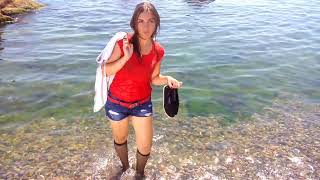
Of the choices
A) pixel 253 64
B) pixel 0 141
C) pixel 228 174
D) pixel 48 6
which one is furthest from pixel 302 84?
pixel 48 6

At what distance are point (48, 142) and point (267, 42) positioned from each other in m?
11.1

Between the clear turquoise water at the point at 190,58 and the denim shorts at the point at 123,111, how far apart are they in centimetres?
409

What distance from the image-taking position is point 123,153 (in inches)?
285

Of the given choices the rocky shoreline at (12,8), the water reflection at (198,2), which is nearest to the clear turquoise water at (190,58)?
the rocky shoreline at (12,8)

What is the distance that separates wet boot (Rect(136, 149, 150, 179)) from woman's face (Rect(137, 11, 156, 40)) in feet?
7.31

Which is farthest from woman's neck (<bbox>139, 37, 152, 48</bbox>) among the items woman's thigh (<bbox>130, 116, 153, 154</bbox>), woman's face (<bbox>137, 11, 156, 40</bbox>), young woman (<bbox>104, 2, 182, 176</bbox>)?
woman's thigh (<bbox>130, 116, 153, 154</bbox>)

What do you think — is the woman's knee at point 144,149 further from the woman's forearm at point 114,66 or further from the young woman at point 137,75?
the woman's forearm at point 114,66

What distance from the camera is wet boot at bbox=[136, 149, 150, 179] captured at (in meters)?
7.04

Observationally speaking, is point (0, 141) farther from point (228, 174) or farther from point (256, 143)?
point (256, 143)

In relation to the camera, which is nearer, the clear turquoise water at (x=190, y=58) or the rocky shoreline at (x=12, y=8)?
the clear turquoise water at (x=190, y=58)

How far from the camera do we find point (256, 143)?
9148 millimetres

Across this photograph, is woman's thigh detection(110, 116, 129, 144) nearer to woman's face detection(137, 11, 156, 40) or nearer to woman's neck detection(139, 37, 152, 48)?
woman's neck detection(139, 37, 152, 48)

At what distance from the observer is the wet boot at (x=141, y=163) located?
704 centimetres

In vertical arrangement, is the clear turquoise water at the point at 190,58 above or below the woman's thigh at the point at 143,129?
below
